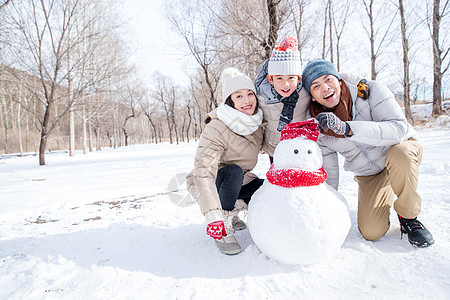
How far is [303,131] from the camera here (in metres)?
1.45

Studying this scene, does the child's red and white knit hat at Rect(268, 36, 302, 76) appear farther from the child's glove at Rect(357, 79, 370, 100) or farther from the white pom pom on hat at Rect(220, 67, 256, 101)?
the child's glove at Rect(357, 79, 370, 100)

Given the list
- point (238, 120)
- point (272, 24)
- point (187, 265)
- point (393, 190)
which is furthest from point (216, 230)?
point (272, 24)

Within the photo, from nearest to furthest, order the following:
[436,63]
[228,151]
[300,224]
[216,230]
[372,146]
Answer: [300,224]
[216,230]
[372,146]
[228,151]
[436,63]

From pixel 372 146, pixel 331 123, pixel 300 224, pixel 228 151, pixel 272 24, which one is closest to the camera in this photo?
pixel 300 224

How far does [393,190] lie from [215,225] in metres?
1.19

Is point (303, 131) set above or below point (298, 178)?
above

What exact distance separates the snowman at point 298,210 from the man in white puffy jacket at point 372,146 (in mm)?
245

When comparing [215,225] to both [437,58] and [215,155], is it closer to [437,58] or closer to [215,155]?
[215,155]

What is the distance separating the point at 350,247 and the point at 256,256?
592 mm

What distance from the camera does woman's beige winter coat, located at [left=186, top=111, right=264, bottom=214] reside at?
1.69 m

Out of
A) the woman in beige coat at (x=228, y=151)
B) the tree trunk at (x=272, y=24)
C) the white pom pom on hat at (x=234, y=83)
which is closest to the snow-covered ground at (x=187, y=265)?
the woman in beige coat at (x=228, y=151)

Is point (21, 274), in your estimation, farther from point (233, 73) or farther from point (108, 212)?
point (233, 73)

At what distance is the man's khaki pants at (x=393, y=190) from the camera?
1.59 meters

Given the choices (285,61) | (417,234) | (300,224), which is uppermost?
(285,61)
